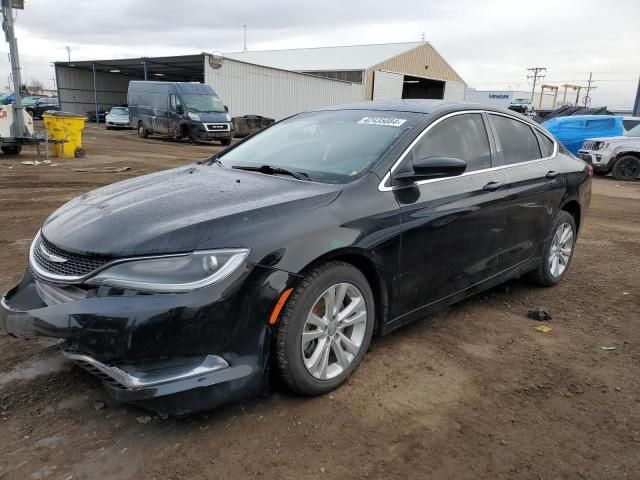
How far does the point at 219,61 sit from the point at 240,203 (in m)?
26.0

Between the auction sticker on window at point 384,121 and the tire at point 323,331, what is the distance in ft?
3.84

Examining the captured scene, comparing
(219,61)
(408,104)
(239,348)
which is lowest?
(239,348)

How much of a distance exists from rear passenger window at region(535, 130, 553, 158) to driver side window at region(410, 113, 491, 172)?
0.96 meters

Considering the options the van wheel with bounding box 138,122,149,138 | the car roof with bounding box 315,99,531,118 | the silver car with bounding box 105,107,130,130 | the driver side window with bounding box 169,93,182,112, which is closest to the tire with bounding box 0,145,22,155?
the driver side window with bounding box 169,93,182,112

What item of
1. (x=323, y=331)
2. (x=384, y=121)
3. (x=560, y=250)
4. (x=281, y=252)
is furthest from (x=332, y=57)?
(x=281, y=252)

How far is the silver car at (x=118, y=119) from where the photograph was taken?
102ft

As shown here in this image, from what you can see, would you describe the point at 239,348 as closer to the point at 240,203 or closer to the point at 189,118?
the point at 240,203

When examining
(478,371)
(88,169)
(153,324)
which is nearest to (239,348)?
(153,324)

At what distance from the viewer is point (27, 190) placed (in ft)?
30.8

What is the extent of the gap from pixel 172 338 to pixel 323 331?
0.84 m

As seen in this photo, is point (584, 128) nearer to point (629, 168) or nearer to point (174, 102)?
point (629, 168)

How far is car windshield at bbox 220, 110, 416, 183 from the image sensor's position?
3281 millimetres

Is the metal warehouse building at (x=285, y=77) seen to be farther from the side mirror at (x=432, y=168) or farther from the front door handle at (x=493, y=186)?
the side mirror at (x=432, y=168)

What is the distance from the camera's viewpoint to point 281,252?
253 cm
